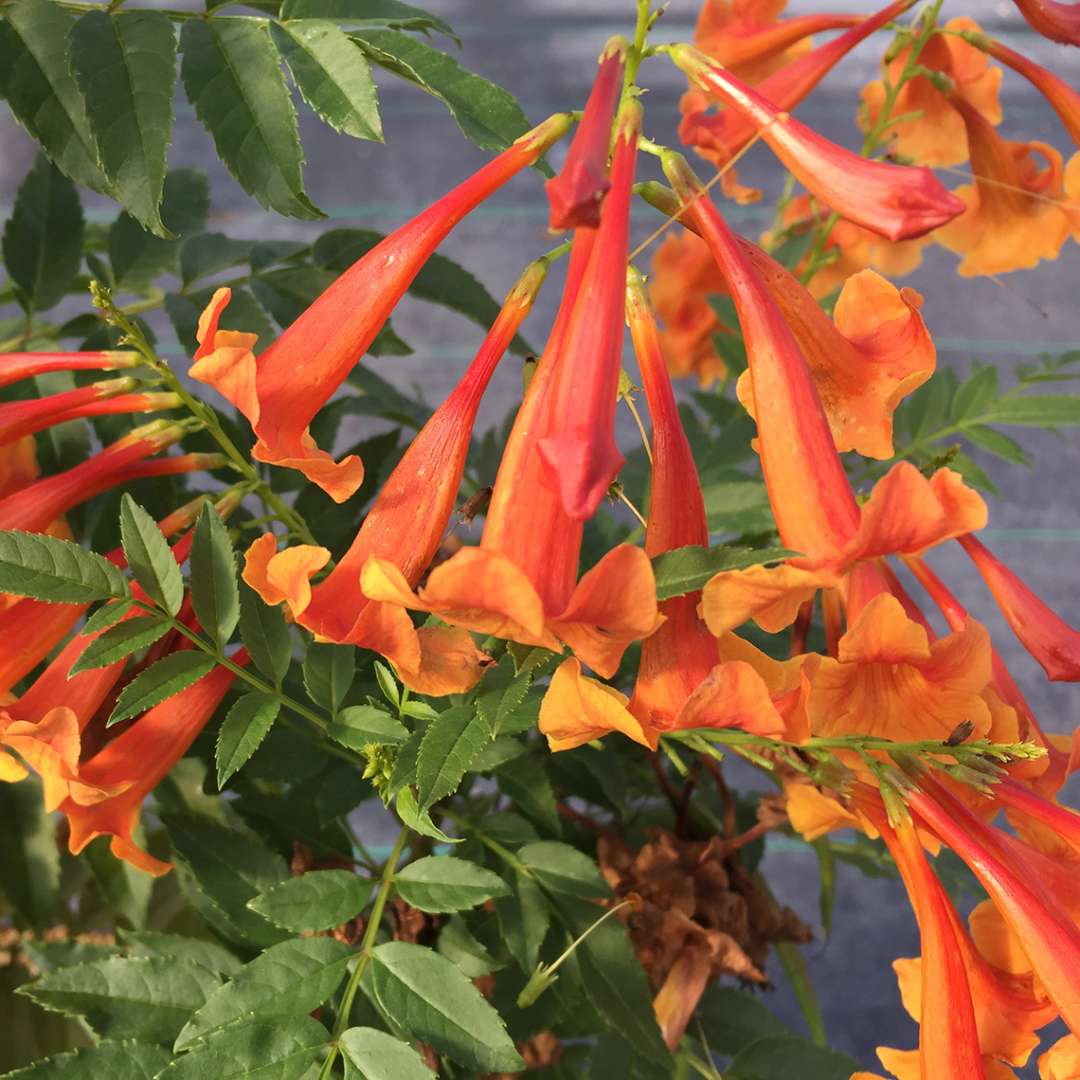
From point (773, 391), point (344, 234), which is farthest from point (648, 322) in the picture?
point (344, 234)

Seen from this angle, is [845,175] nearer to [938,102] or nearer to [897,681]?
[897,681]

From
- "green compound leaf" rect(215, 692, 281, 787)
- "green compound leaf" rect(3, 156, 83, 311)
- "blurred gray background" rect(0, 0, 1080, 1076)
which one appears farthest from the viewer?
"blurred gray background" rect(0, 0, 1080, 1076)

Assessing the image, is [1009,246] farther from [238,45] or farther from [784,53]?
[238,45]

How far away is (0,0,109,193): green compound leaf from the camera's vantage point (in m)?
0.36

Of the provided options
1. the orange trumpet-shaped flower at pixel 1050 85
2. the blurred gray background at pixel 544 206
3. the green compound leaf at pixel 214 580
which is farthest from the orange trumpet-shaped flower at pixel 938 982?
the blurred gray background at pixel 544 206

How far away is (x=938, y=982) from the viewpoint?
0.36 m

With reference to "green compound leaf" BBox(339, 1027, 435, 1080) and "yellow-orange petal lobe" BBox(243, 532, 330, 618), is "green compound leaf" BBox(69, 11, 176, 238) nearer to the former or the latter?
"yellow-orange petal lobe" BBox(243, 532, 330, 618)

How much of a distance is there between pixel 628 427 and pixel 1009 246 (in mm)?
673

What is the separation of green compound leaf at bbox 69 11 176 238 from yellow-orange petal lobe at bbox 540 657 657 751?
0.17 metres

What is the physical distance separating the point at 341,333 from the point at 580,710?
5.1 inches

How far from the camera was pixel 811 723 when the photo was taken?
34 centimetres

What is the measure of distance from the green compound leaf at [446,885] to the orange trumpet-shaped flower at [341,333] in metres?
0.14

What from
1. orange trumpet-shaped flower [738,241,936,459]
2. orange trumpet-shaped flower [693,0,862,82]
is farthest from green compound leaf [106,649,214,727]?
orange trumpet-shaped flower [693,0,862,82]

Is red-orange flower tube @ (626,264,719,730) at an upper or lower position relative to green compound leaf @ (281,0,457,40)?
lower
